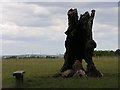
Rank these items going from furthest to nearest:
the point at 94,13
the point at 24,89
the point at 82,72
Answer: the point at 94,13, the point at 82,72, the point at 24,89

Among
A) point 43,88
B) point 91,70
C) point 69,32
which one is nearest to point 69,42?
point 69,32

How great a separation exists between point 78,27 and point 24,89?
9774 millimetres

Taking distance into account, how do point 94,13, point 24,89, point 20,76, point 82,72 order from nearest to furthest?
point 24,89 → point 20,76 → point 82,72 → point 94,13

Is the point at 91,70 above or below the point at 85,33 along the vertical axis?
below

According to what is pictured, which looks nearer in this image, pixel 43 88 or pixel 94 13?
pixel 43 88

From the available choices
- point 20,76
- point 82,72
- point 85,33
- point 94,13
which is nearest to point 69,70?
point 82,72

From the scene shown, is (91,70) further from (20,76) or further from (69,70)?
(20,76)

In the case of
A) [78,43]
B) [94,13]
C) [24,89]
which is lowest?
[24,89]

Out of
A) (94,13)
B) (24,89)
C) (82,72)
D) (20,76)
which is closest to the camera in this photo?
(24,89)

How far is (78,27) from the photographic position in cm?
2777

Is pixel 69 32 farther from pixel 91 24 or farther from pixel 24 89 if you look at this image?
pixel 24 89

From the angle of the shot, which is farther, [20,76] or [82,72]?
[82,72]

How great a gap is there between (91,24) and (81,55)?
2531mm

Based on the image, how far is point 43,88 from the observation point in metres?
19.2
